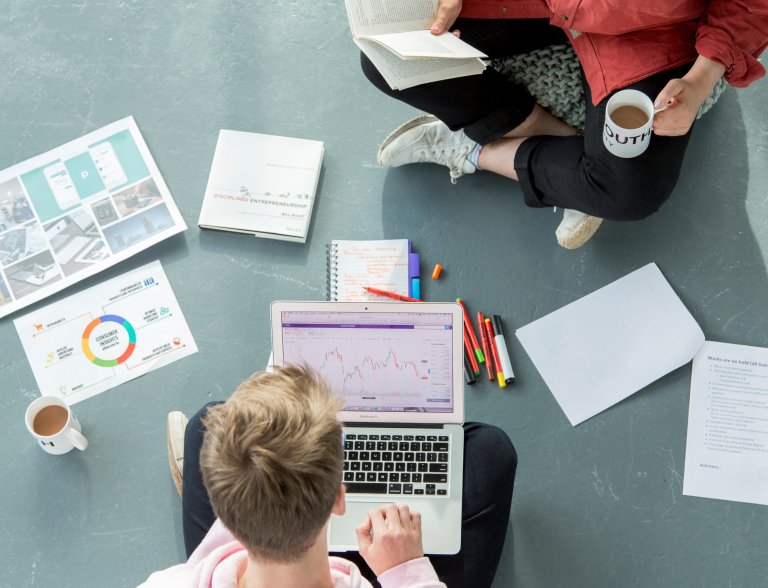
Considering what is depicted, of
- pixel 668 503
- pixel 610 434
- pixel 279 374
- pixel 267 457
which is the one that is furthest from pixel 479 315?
pixel 267 457

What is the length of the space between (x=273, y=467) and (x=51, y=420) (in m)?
0.93

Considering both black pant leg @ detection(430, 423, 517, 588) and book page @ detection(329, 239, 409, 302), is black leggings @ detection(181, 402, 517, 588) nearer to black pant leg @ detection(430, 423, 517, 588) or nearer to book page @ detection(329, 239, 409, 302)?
black pant leg @ detection(430, 423, 517, 588)

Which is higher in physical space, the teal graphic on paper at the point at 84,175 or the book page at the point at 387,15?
the book page at the point at 387,15

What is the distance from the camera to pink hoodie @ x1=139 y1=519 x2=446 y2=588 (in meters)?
1.09

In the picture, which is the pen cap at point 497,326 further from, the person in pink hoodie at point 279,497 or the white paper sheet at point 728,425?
the person in pink hoodie at point 279,497

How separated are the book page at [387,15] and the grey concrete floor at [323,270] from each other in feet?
1.33

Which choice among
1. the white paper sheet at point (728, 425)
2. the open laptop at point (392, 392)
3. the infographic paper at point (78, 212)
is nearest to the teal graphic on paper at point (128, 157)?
the infographic paper at point (78, 212)

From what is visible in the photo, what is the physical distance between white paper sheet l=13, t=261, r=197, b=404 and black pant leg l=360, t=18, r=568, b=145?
72cm

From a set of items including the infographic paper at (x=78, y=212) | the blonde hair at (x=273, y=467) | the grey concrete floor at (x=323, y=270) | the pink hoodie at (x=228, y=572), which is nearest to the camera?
the blonde hair at (x=273, y=467)

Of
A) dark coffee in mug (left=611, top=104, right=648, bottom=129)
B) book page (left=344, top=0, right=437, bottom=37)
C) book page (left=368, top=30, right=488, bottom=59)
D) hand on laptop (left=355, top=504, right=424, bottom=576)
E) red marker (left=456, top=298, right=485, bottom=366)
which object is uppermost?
book page (left=344, top=0, right=437, bottom=37)

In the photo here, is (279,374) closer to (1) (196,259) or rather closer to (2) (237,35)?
(1) (196,259)

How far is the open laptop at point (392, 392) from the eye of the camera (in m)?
1.39

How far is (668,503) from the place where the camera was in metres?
1.63

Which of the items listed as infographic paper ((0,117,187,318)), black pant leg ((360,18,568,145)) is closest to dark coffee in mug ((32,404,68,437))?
infographic paper ((0,117,187,318))
